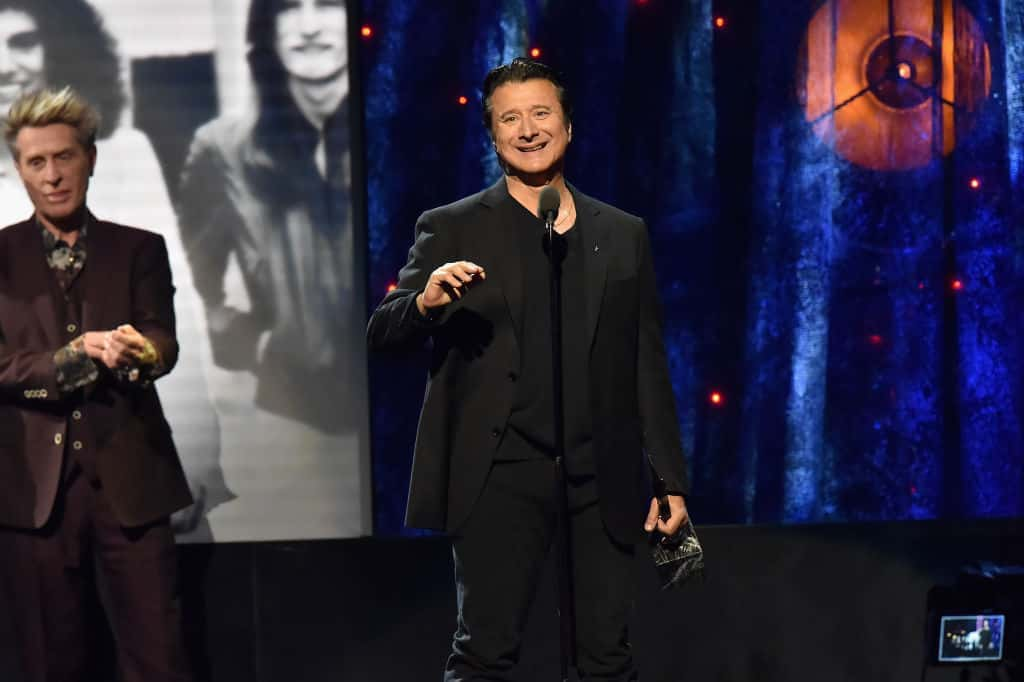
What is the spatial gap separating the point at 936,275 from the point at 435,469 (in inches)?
93.3

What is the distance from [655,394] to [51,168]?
1.82m

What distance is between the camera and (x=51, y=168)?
384 cm

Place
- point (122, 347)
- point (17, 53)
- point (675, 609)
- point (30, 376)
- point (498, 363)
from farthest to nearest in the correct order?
point (675, 609), point (17, 53), point (30, 376), point (122, 347), point (498, 363)

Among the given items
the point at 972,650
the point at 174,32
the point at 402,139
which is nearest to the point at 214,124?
the point at 174,32

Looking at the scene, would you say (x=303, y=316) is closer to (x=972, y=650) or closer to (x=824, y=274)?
(x=824, y=274)

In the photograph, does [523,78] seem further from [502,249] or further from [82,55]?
A: [82,55]

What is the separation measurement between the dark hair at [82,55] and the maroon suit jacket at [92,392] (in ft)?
2.45

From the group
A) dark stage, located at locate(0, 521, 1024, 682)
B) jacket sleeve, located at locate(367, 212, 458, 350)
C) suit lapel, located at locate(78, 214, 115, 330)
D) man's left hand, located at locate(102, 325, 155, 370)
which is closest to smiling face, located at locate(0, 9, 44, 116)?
suit lapel, located at locate(78, 214, 115, 330)

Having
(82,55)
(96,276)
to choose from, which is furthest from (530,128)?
(82,55)

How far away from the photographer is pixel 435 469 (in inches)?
128

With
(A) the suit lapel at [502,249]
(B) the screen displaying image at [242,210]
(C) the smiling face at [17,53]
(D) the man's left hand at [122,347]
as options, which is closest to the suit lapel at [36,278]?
(D) the man's left hand at [122,347]

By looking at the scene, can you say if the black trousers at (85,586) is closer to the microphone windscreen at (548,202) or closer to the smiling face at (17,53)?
the smiling face at (17,53)

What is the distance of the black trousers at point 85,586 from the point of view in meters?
3.78

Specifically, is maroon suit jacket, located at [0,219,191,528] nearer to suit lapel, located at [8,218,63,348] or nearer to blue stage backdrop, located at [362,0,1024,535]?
suit lapel, located at [8,218,63,348]
